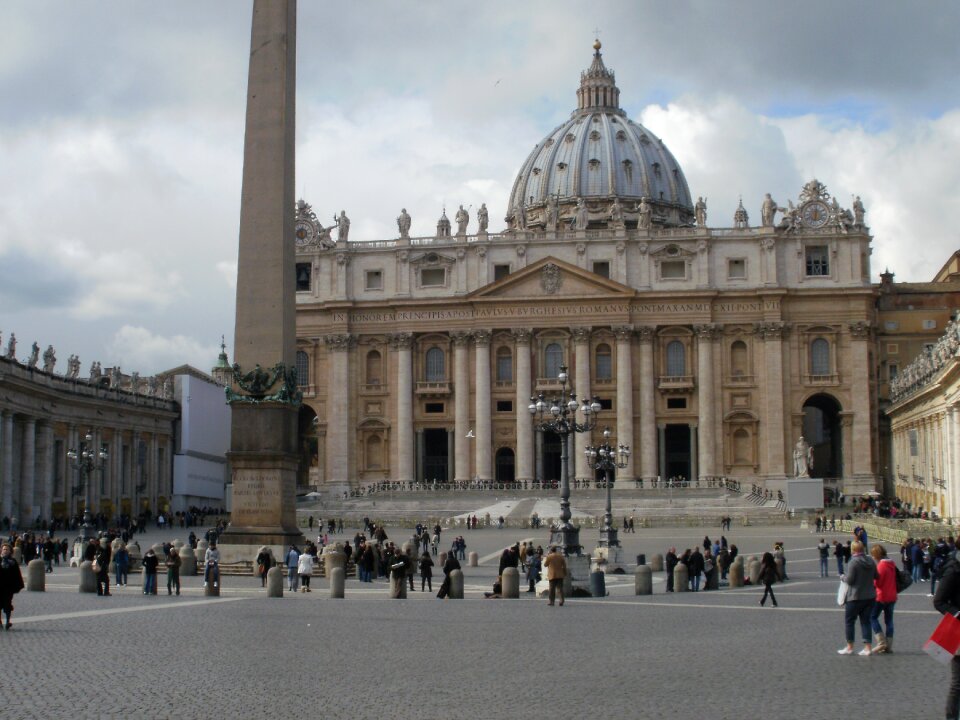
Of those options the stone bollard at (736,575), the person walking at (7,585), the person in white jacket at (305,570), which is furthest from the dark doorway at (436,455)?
the person walking at (7,585)

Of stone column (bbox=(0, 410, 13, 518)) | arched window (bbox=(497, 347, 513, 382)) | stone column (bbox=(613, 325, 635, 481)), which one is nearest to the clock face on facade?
stone column (bbox=(613, 325, 635, 481))

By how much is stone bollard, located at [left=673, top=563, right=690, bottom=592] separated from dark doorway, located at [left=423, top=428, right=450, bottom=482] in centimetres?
5816

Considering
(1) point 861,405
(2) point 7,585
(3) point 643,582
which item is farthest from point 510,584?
(1) point 861,405

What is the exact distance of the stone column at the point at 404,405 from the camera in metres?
80.1

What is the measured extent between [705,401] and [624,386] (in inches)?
183

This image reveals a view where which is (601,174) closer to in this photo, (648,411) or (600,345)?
(600,345)

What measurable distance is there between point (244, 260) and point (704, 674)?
14349mm

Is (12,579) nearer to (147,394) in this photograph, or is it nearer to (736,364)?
(147,394)

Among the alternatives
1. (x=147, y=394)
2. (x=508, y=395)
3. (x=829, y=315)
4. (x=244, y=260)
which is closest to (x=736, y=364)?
(x=829, y=315)

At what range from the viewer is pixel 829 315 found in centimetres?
7888

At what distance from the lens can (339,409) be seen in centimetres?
8150

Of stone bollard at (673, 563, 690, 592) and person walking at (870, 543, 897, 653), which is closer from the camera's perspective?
person walking at (870, 543, 897, 653)

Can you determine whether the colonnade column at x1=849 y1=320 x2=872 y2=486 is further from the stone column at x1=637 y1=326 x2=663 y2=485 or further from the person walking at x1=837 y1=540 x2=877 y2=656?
the person walking at x1=837 y1=540 x2=877 y2=656

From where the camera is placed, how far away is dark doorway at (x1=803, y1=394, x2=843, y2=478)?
8075 centimetres
